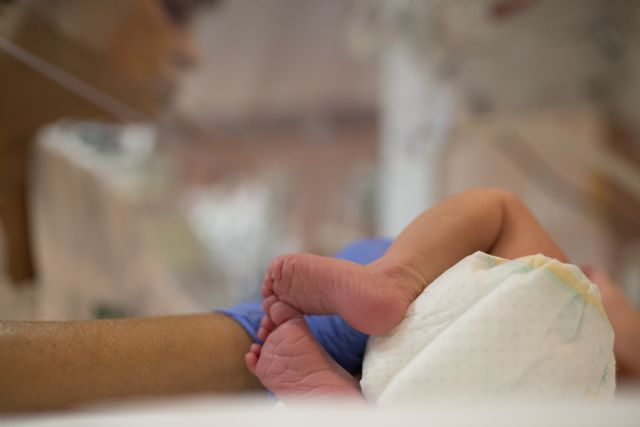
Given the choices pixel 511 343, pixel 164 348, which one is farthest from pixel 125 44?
pixel 511 343

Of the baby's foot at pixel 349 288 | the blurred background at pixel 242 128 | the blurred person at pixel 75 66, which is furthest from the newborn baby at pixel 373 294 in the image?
the blurred person at pixel 75 66

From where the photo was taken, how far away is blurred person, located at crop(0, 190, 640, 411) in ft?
1.46

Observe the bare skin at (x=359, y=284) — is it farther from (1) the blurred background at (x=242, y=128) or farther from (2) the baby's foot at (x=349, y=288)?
(1) the blurred background at (x=242, y=128)

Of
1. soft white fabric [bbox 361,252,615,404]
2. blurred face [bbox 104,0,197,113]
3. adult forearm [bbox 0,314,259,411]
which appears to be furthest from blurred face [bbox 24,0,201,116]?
soft white fabric [bbox 361,252,615,404]

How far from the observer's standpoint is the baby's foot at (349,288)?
447mm

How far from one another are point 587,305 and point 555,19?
960mm

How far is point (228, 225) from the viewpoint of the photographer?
2.76 m

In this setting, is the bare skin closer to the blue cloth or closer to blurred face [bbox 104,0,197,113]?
the blue cloth

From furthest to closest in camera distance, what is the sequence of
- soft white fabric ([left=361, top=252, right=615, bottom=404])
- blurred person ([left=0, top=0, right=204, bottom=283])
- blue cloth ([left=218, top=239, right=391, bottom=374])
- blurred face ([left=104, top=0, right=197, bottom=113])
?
blurred face ([left=104, top=0, right=197, bottom=113]) → blurred person ([left=0, top=0, right=204, bottom=283]) → blue cloth ([left=218, top=239, right=391, bottom=374]) → soft white fabric ([left=361, top=252, right=615, bottom=404])

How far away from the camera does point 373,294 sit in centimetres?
44

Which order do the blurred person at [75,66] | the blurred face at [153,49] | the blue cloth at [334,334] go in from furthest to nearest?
the blurred face at [153,49]
the blurred person at [75,66]
the blue cloth at [334,334]

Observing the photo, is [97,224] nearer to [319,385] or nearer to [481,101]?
[319,385]

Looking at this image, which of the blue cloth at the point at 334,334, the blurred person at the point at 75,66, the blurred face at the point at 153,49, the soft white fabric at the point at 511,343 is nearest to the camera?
the soft white fabric at the point at 511,343

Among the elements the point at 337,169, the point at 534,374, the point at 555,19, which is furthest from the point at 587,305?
the point at 337,169
